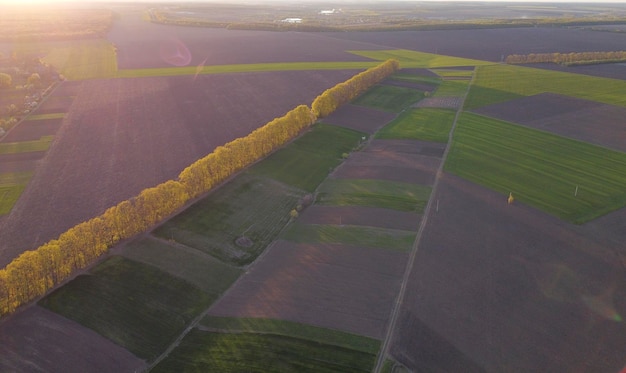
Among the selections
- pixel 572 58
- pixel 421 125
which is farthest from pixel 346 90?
pixel 572 58

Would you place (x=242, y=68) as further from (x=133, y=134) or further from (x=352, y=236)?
(x=352, y=236)

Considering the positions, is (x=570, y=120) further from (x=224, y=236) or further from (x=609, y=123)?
(x=224, y=236)

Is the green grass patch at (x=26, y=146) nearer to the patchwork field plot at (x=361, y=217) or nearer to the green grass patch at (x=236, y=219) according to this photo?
the green grass patch at (x=236, y=219)

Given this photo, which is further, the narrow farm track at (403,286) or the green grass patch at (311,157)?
the green grass patch at (311,157)

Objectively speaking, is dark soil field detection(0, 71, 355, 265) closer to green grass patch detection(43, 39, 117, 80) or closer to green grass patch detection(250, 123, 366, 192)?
green grass patch detection(250, 123, 366, 192)

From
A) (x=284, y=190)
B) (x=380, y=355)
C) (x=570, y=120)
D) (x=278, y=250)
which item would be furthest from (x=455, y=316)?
(x=570, y=120)

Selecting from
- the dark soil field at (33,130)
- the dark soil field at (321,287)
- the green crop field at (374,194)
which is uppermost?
the dark soil field at (33,130)

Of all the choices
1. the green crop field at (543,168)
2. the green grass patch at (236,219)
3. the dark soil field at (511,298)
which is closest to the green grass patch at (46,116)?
the green grass patch at (236,219)
